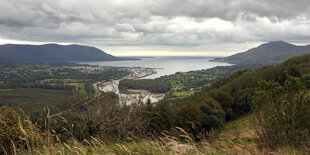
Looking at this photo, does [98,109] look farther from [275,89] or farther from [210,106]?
[210,106]

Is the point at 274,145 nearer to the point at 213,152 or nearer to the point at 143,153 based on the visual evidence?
the point at 213,152

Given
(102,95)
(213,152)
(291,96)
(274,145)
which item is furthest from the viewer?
(102,95)

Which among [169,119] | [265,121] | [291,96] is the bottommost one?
[169,119]

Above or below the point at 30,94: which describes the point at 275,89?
above

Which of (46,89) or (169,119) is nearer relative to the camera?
(169,119)

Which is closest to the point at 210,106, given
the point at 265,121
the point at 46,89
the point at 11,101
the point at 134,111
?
the point at 134,111

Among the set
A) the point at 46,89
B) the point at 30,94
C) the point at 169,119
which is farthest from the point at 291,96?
the point at 46,89

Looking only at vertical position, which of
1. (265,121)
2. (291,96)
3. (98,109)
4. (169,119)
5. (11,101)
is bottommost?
(11,101)

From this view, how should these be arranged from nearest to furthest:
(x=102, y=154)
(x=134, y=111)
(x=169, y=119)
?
1. (x=102, y=154)
2. (x=134, y=111)
3. (x=169, y=119)

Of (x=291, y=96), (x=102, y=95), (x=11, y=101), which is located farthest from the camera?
(x=11, y=101)
